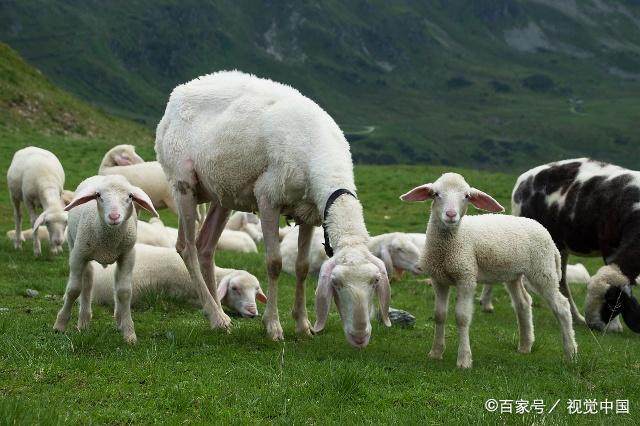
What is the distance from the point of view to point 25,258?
1435 cm

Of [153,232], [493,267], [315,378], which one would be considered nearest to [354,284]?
[315,378]

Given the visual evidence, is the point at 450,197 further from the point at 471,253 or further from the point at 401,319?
the point at 401,319

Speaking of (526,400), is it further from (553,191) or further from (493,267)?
(553,191)

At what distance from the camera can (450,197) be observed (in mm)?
7957

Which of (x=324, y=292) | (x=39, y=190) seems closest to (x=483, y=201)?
(x=324, y=292)

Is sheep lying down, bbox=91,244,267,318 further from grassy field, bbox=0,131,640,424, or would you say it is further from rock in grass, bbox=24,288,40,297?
rock in grass, bbox=24,288,40,297

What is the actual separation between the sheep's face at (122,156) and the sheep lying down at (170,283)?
20.7 feet

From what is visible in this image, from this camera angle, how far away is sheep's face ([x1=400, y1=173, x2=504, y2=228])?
7891 mm

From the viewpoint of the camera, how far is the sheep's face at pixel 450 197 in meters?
7.89

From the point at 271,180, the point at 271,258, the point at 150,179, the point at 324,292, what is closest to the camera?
the point at 324,292

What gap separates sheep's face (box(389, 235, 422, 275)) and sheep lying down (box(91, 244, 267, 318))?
480cm

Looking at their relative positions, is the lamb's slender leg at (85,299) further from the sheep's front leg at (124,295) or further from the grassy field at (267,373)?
the sheep's front leg at (124,295)

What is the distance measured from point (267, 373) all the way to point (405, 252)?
29.5 ft

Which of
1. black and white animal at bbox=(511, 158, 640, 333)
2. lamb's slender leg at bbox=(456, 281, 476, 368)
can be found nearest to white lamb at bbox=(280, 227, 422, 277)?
black and white animal at bbox=(511, 158, 640, 333)
